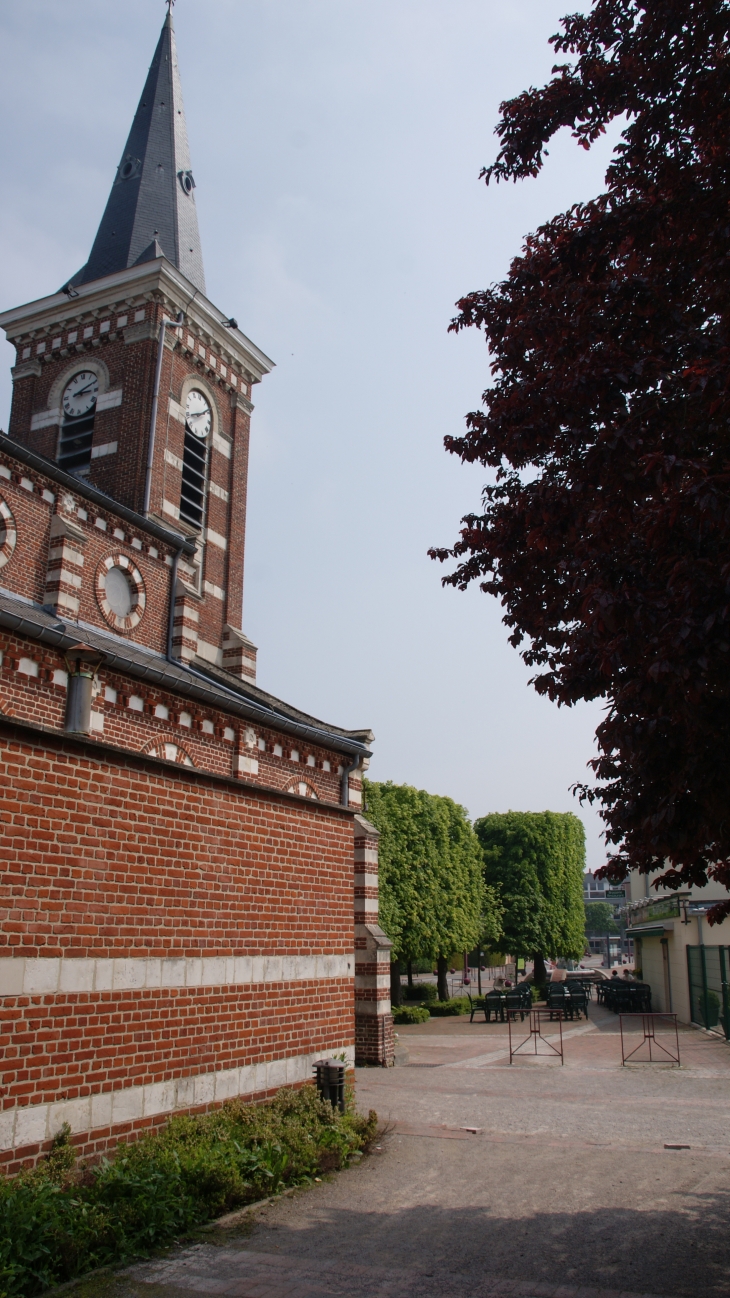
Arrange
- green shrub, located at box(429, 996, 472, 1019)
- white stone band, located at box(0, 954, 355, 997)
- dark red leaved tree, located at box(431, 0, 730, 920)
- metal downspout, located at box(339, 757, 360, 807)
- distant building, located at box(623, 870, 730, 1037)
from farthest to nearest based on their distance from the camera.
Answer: green shrub, located at box(429, 996, 472, 1019) → distant building, located at box(623, 870, 730, 1037) → metal downspout, located at box(339, 757, 360, 807) → white stone band, located at box(0, 954, 355, 997) → dark red leaved tree, located at box(431, 0, 730, 920)

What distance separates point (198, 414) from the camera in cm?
2256

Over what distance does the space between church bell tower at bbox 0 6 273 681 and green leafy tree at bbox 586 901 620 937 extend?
136 meters

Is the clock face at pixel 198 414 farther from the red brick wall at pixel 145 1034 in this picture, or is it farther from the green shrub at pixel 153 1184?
the green shrub at pixel 153 1184

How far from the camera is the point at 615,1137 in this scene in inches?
422

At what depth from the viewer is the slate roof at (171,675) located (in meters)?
8.23


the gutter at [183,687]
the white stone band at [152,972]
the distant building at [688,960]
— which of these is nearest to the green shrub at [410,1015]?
the distant building at [688,960]

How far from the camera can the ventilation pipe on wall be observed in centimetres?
827

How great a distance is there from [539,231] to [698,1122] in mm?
10944

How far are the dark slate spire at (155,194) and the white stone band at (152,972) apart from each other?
1882 centimetres

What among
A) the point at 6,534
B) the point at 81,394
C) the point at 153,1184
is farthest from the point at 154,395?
the point at 153,1184

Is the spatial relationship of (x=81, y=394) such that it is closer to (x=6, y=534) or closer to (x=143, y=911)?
(x=6, y=534)

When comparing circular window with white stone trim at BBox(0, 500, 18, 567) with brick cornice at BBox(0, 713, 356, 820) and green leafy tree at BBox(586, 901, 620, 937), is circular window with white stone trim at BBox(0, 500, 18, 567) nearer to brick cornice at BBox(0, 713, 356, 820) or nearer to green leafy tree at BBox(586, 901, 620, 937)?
brick cornice at BBox(0, 713, 356, 820)

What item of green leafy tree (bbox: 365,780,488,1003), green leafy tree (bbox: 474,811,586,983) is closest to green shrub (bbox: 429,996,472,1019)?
green leafy tree (bbox: 365,780,488,1003)

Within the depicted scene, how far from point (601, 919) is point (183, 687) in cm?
14773
